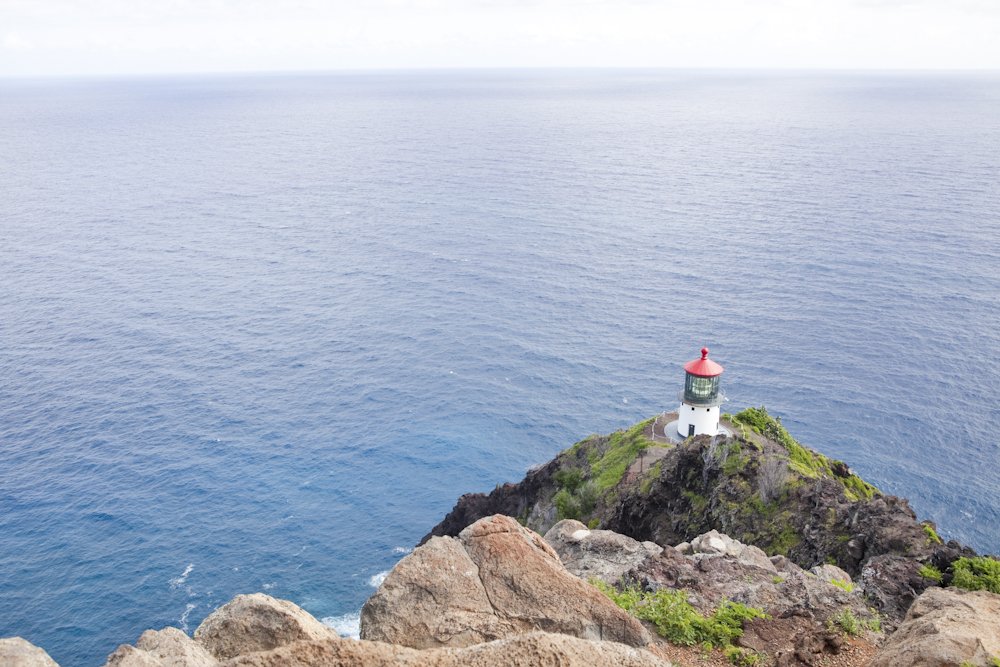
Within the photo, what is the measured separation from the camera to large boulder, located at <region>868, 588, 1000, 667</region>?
17070 mm

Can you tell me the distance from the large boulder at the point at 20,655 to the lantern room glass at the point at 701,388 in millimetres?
43946

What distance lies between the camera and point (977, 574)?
25.6m

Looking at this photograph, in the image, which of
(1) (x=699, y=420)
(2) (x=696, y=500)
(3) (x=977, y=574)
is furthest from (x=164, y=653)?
(1) (x=699, y=420)

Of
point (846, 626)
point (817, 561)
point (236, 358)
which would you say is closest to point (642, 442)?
point (817, 561)

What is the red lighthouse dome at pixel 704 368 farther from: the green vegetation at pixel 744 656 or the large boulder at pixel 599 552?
the green vegetation at pixel 744 656

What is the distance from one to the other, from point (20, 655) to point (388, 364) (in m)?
76.3

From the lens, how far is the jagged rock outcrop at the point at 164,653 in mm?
17188

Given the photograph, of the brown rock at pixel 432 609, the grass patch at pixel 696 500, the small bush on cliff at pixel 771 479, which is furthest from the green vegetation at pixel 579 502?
the brown rock at pixel 432 609

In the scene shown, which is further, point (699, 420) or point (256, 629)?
point (699, 420)

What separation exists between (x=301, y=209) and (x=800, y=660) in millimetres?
152978

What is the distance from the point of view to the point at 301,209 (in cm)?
15875

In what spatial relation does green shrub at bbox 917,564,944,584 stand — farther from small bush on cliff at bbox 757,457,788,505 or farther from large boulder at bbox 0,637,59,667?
large boulder at bbox 0,637,59,667

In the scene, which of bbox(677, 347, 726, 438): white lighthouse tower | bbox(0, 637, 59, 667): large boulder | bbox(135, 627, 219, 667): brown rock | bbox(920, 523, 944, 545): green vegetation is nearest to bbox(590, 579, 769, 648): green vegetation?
bbox(135, 627, 219, 667): brown rock

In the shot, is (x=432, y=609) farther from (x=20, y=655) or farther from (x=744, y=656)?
(x=20, y=655)
